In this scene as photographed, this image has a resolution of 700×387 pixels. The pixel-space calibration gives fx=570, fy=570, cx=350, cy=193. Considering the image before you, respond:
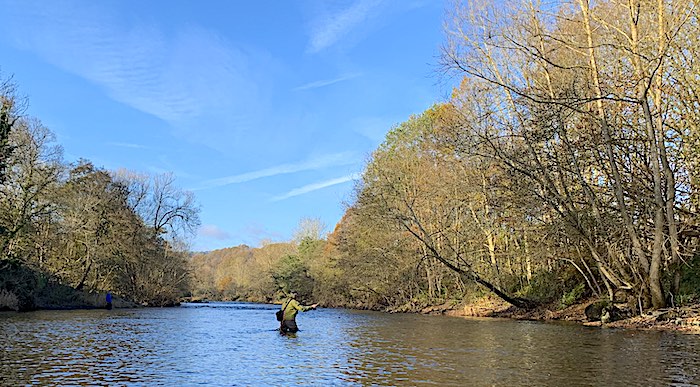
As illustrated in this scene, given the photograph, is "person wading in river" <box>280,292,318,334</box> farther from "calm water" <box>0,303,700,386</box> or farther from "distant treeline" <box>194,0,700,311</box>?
"distant treeline" <box>194,0,700,311</box>

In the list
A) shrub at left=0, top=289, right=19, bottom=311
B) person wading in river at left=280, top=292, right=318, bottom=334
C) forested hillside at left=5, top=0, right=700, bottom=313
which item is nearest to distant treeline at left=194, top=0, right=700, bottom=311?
forested hillside at left=5, top=0, right=700, bottom=313

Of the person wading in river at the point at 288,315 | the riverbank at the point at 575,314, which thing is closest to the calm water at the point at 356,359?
the person wading in river at the point at 288,315

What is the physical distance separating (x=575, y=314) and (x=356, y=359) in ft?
54.9

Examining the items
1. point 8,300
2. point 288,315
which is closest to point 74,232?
point 8,300

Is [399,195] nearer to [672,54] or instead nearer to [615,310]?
[615,310]

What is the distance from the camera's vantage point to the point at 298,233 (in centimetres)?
9031

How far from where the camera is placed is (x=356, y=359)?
43.1 ft

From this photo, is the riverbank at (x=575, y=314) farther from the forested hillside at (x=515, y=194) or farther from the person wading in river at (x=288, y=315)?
the person wading in river at (x=288, y=315)

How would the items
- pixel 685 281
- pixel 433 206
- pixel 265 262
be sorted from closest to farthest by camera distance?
pixel 685 281
pixel 433 206
pixel 265 262

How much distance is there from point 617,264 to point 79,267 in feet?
131

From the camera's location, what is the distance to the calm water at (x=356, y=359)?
32.8 feet

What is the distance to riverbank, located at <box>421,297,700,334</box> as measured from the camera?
61.8 ft

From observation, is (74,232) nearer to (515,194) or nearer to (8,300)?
(8,300)

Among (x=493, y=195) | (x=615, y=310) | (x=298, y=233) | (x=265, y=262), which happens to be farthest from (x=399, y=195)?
(x=265, y=262)
